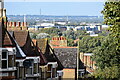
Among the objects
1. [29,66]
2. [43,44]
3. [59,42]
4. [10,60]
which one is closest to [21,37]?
[29,66]

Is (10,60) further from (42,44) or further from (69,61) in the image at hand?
(69,61)

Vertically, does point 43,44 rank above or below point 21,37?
below

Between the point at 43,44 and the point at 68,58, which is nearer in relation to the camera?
the point at 43,44

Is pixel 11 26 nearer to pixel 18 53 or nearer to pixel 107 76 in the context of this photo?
pixel 18 53

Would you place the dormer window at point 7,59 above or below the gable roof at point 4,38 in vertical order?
below

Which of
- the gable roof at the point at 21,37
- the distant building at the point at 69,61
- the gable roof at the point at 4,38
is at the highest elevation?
the gable roof at the point at 4,38

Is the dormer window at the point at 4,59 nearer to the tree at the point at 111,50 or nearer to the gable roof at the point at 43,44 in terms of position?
the tree at the point at 111,50

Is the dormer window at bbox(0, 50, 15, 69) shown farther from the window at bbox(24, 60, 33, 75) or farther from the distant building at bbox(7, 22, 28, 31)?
the distant building at bbox(7, 22, 28, 31)

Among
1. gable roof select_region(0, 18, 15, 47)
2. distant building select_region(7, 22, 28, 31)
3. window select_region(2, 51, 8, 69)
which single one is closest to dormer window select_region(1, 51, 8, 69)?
window select_region(2, 51, 8, 69)

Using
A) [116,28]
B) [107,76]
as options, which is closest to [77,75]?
[107,76]

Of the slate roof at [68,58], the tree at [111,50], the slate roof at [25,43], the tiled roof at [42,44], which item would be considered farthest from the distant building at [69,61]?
the slate roof at [25,43]

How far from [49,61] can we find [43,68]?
143 cm

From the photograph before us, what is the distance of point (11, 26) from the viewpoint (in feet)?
76.5

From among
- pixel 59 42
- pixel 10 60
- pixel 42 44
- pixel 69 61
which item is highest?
pixel 10 60
